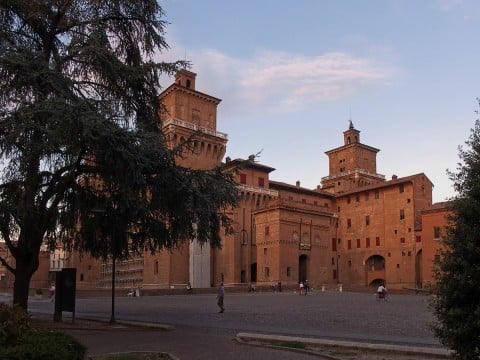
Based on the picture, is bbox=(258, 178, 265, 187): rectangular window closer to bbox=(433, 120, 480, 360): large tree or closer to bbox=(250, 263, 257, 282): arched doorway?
bbox=(250, 263, 257, 282): arched doorway

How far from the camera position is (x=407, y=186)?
2808 inches

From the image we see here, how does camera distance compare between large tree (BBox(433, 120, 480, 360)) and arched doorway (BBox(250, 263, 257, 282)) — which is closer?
large tree (BBox(433, 120, 480, 360))

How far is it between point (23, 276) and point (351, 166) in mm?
83485

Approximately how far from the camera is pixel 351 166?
9519 centimetres

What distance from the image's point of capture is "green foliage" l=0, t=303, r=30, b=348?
587 cm

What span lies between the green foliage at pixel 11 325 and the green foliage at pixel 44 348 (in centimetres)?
9

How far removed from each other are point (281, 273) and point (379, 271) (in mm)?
19931

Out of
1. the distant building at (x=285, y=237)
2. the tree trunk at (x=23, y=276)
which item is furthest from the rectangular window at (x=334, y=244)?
the tree trunk at (x=23, y=276)

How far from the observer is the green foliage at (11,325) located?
5.87 m

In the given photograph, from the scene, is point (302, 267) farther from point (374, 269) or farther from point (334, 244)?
point (334, 244)

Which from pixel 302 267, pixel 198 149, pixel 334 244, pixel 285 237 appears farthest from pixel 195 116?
pixel 334 244

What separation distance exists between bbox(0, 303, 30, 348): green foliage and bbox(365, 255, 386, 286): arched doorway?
71.6 m

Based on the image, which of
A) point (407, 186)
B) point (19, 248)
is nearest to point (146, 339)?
point (19, 248)

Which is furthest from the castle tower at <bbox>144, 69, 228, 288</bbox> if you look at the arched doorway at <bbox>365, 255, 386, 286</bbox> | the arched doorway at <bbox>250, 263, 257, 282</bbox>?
the arched doorway at <bbox>365, 255, 386, 286</bbox>
